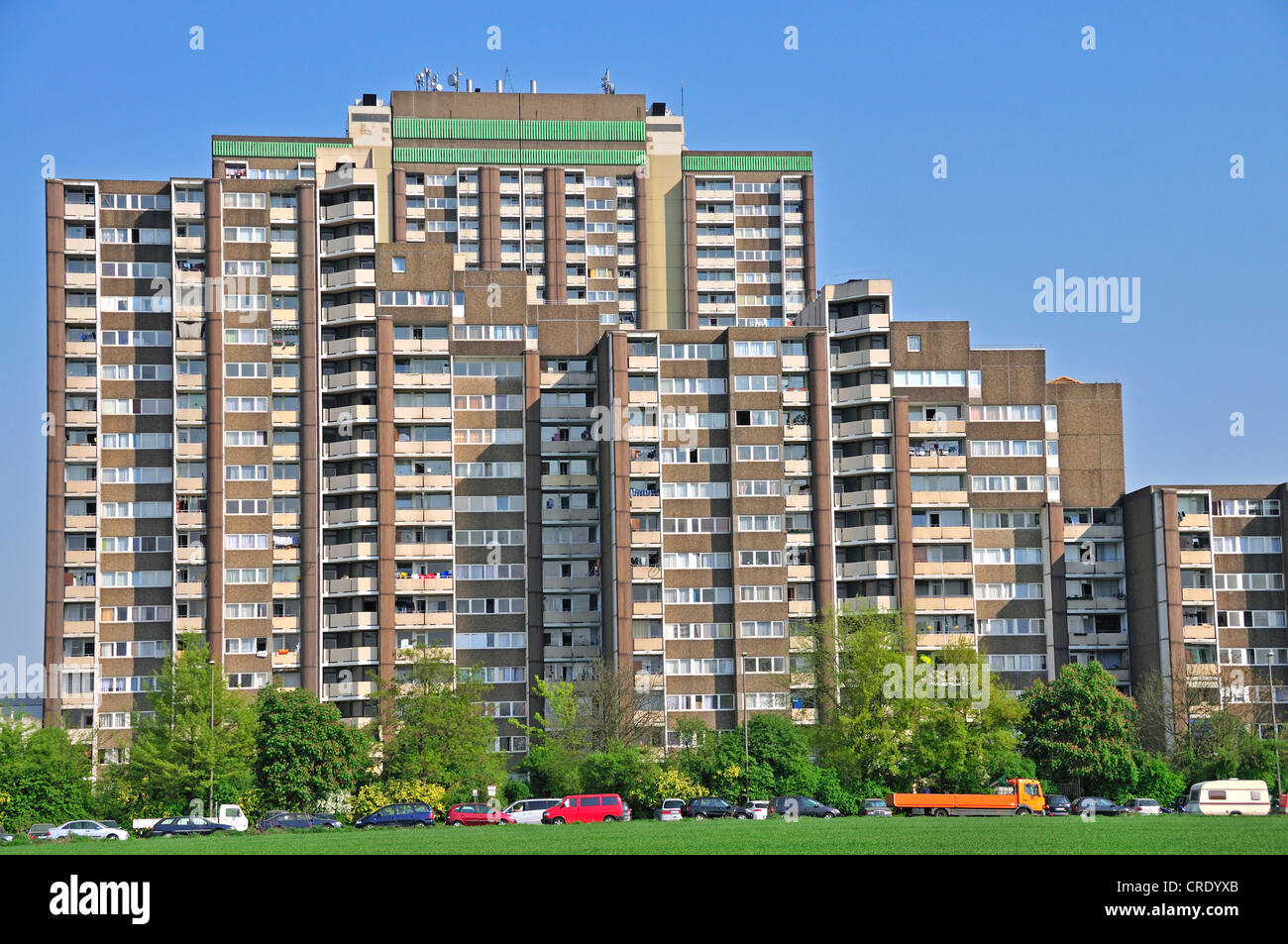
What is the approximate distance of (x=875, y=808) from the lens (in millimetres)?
115812

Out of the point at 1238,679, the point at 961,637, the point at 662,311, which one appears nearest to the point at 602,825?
the point at 961,637

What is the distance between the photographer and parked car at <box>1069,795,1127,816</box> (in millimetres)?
112456

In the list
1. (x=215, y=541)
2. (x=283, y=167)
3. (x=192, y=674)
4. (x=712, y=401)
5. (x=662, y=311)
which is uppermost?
(x=283, y=167)

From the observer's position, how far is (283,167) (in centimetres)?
19162

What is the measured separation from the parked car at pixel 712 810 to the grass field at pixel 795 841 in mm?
23817

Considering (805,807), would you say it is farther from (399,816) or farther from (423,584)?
(423,584)

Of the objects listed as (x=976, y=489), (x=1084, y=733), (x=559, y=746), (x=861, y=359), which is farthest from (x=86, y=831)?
(x=976, y=489)

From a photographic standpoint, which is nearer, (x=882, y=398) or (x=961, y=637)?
(x=961, y=637)

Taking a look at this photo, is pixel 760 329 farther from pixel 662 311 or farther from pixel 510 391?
pixel 662 311

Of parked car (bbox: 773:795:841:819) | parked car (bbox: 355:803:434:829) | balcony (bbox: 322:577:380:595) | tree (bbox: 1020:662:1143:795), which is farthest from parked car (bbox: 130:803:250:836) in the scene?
tree (bbox: 1020:662:1143:795)

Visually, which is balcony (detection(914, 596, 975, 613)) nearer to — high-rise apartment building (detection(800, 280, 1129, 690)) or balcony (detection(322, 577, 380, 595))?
high-rise apartment building (detection(800, 280, 1129, 690))

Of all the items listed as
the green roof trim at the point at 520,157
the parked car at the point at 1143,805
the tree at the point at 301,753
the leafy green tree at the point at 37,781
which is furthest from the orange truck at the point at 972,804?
the green roof trim at the point at 520,157

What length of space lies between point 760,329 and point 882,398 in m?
13.7

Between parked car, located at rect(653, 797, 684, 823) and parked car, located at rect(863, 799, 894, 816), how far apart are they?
1431cm
